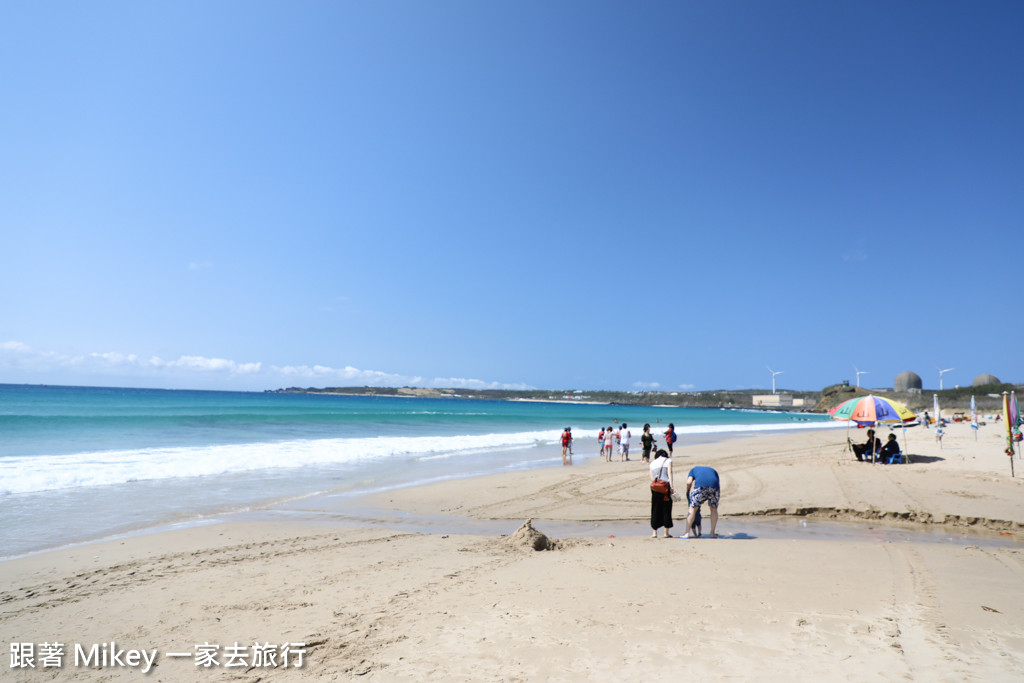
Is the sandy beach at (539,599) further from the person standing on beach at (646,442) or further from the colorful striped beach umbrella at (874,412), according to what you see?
the person standing on beach at (646,442)

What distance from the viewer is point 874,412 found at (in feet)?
54.3

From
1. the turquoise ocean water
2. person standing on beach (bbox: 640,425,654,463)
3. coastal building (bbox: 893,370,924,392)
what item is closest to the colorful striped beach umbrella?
person standing on beach (bbox: 640,425,654,463)

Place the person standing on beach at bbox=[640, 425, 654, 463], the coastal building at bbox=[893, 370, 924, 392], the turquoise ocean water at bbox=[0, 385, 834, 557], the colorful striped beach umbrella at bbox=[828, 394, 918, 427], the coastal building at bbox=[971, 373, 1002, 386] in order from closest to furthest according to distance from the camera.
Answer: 1. the turquoise ocean water at bbox=[0, 385, 834, 557]
2. the colorful striped beach umbrella at bbox=[828, 394, 918, 427]
3. the person standing on beach at bbox=[640, 425, 654, 463]
4. the coastal building at bbox=[971, 373, 1002, 386]
5. the coastal building at bbox=[893, 370, 924, 392]

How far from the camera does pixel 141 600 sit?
245 inches

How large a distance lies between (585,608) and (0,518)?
39.1ft

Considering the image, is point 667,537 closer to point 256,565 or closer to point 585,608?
point 585,608

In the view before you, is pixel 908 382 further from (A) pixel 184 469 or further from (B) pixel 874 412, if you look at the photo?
(A) pixel 184 469

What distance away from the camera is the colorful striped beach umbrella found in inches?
643

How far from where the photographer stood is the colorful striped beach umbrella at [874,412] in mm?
16344

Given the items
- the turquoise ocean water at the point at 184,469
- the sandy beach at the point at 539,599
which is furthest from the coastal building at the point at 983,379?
the sandy beach at the point at 539,599

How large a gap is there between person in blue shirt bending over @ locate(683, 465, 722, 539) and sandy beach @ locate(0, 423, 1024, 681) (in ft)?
1.61

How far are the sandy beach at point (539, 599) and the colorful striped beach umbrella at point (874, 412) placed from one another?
5.10 m

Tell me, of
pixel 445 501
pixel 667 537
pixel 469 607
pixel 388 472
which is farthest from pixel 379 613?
pixel 388 472

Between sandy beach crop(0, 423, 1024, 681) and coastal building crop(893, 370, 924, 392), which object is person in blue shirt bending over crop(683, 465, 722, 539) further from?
coastal building crop(893, 370, 924, 392)
